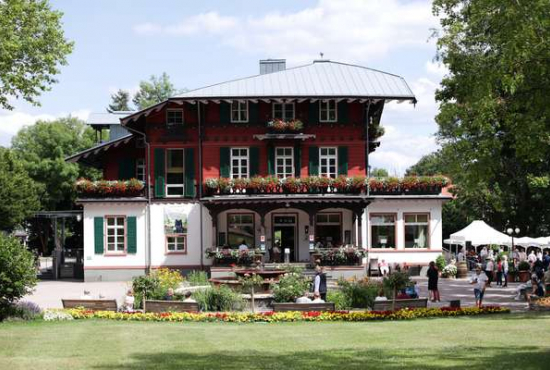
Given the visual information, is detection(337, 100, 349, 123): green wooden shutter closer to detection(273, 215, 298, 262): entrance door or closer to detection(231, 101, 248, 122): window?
detection(231, 101, 248, 122): window

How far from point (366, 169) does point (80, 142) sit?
141ft

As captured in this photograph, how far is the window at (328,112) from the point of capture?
42.9 metres

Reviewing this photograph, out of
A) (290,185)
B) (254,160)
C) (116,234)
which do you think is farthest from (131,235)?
(290,185)

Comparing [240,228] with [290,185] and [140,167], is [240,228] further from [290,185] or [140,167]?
[140,167]

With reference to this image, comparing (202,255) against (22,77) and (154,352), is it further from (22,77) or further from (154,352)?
(154,352)

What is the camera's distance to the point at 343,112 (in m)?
42.9

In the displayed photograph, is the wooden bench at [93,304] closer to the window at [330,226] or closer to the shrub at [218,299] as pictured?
the shrub at [218,299]

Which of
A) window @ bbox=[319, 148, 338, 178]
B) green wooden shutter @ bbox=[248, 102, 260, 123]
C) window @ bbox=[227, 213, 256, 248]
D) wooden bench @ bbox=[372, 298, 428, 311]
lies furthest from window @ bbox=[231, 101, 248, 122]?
wooden bench @ bbox=[372, 298, 428, 311]

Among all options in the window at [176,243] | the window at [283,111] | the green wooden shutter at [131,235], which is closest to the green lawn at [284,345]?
the green wooden shutter at [131,235]

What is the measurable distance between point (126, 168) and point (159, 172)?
10.9 ft

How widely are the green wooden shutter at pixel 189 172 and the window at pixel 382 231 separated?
9577 millimetres

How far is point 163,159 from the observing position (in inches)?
1682

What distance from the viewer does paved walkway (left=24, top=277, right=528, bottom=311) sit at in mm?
28497

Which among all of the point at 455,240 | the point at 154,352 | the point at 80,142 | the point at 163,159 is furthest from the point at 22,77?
the point at 80,142
